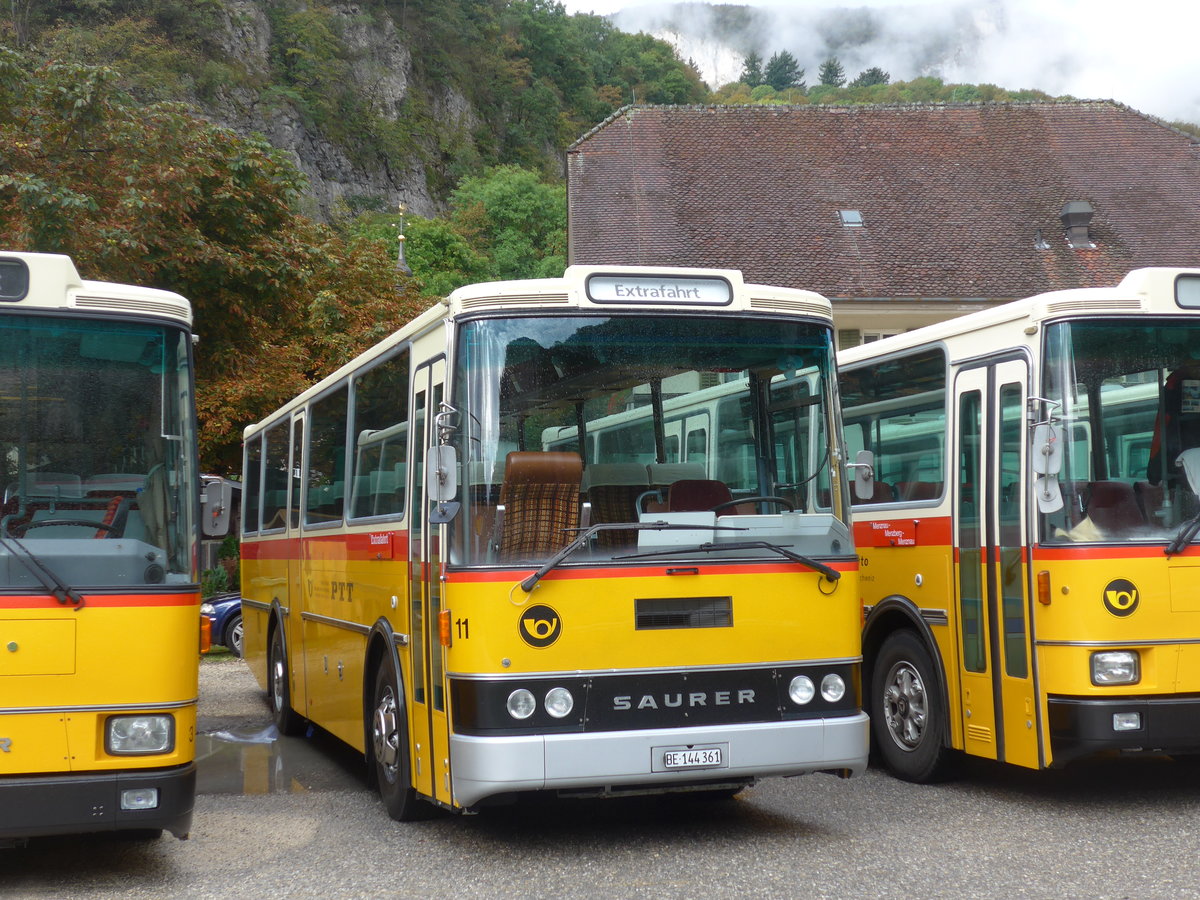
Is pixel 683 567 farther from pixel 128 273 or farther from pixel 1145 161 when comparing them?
pixel 1145 161

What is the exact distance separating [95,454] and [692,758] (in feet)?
10.6

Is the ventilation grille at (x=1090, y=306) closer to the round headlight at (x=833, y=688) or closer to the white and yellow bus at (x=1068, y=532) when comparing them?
the white and yellow bus at (x=1068, y=532)

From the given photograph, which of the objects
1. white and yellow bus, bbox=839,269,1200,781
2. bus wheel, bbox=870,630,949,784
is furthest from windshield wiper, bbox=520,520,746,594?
bus wheel, bbox=870,630,949,784

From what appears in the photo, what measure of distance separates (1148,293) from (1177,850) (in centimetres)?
307

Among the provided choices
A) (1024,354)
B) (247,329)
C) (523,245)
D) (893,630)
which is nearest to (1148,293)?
(1024,354)

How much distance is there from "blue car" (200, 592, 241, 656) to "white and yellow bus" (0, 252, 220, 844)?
44.1 ft

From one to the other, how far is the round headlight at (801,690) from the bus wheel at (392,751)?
221 centimetres

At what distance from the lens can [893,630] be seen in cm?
976

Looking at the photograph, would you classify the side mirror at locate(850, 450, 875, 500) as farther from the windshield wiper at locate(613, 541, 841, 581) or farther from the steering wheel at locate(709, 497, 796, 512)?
the windshield wiper at locate(613, 541, 841, 581)

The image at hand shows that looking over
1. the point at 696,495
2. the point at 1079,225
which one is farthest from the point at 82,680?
the point at 1079,225

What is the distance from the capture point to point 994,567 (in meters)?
8.34

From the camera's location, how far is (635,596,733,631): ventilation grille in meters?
7.00

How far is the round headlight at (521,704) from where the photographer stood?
6.78 meters

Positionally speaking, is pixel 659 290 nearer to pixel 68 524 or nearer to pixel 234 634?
pixel 68 524
